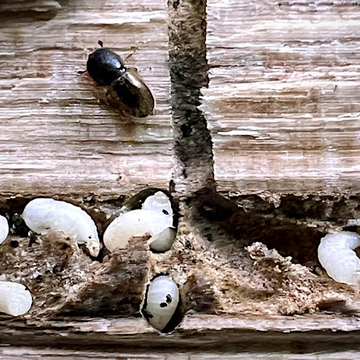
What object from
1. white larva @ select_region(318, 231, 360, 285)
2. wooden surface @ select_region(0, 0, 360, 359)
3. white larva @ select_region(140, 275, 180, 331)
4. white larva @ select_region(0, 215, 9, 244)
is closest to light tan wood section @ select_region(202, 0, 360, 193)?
wooden surface @ select_region(0, 0, 360, 359)

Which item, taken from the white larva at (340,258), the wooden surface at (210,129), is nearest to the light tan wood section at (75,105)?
the wooden surface at (210,129)

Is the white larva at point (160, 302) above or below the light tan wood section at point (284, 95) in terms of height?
below

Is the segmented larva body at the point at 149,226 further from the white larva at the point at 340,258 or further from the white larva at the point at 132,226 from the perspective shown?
the white larva at the point at 340,258

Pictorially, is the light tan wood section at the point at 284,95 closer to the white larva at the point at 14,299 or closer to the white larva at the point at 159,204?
the white larva at the point at 159,204

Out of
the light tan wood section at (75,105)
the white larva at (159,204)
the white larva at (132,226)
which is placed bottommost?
the white larva at (132,226)

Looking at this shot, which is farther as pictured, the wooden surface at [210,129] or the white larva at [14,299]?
the wooden surface at [210,129]

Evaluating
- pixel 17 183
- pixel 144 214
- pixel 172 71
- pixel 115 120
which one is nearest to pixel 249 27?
pixel 172 71
